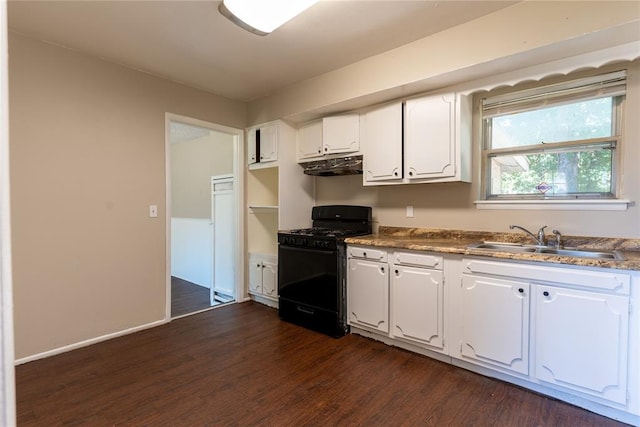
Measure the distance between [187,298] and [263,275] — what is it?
1.22 metres

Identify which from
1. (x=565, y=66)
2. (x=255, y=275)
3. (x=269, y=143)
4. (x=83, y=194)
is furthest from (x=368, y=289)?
(x=83, y=194)

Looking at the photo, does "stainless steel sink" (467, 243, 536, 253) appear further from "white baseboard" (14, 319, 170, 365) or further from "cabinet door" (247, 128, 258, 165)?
"white baseboard" (14, 319, 170, 365)

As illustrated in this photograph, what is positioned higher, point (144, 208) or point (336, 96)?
point (336, 96)

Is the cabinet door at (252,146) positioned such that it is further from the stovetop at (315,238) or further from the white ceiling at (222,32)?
the stovetop at (315,238)

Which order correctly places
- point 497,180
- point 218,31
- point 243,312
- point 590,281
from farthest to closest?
point 243,312 < point 497,180 < point 218,31 < point 590,281

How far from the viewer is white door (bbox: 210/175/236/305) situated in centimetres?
418

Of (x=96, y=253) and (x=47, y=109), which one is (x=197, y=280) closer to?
(x=96, y=253)

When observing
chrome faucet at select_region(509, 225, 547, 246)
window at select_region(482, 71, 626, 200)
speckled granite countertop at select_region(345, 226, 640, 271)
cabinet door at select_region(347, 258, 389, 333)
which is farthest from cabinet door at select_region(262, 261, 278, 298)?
chrome faucet at select_region(509, 225, 547, 246)

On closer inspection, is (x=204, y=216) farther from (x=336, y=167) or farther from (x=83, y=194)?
(x=336, y=167)

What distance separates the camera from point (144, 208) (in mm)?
3117

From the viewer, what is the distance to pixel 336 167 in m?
3.26

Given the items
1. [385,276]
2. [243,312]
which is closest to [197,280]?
[243,312]

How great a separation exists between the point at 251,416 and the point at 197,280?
356cm

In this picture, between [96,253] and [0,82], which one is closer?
[0,82]
